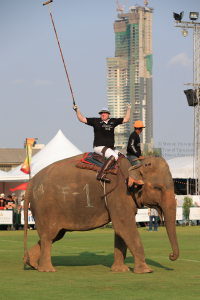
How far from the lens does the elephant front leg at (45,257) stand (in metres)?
15.0

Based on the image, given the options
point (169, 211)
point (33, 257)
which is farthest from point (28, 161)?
point (169, 211)

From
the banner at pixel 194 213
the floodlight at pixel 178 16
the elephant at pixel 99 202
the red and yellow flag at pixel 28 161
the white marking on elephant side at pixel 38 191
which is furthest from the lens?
the floodlight at pixel 178 16

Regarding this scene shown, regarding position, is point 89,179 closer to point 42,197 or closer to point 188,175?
point 42,197

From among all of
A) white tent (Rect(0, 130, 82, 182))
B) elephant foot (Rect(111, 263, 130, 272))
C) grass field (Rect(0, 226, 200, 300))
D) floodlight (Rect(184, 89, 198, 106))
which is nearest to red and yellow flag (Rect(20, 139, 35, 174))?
white tent (Rect(0, 130, 82, 182))

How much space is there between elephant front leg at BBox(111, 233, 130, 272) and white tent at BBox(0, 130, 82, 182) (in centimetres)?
2694

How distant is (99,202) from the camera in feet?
49.5

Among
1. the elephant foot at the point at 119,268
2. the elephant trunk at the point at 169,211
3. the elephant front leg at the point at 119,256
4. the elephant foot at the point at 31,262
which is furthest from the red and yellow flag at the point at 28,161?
the elephant trunk at the point at 169,211

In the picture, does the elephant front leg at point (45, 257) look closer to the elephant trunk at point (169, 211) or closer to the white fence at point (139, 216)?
the elephant trunk at point (169, 211)

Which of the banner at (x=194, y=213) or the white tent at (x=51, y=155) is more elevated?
the white tent at (x=51, y=155)

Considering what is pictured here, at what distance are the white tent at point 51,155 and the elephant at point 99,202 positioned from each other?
26.9m

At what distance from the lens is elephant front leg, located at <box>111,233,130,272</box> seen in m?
15.0

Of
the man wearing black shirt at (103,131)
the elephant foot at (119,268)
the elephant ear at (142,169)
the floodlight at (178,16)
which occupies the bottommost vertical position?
the elephant foot at (119,268)

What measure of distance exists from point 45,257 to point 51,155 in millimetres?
28301

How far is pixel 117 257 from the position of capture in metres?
15.2
